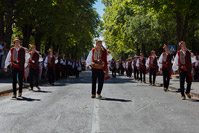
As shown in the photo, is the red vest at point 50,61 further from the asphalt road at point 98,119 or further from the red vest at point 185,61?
the asphalt road at point 98,119

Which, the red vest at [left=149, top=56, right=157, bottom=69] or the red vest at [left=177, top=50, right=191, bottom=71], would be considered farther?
the red vest at [left=149, top=56, right=157, bottom=69]

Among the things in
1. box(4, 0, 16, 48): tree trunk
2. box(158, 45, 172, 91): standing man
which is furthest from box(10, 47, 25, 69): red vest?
box(4, 0, 16, 48): tree trunk

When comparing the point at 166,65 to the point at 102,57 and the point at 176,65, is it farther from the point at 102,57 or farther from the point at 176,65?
the point at 102,57

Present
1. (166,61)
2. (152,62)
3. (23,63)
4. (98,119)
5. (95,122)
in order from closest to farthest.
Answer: (95,122)
(98,119)
(23,63)
(166,61)
(152,62)

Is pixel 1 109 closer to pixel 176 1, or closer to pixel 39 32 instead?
pixel 176 1

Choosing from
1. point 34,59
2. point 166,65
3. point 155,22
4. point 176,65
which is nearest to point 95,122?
point 176,65

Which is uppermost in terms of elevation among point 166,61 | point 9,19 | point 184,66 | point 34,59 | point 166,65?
point 9,19

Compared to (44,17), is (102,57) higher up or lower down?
lower down

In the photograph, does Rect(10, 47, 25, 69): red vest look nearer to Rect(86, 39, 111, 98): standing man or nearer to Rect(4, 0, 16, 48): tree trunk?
Rect(86, 39, 111, 98): standing man

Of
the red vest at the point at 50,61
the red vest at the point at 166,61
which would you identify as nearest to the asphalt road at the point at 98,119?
the red vest at the point at 166,61

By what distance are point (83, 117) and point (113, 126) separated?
3.33 ft

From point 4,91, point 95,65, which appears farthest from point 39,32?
point 95,65

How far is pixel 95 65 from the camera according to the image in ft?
33.9

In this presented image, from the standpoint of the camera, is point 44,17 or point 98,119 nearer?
point 98,119
